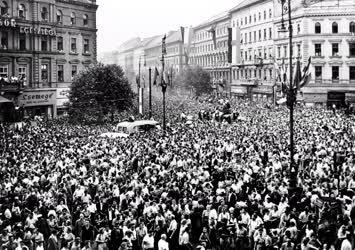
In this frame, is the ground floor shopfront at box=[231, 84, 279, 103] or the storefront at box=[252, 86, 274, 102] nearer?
the storefront at box=[252, 86, 274, 102]

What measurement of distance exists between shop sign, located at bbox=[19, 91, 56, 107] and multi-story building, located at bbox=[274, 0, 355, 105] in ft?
104

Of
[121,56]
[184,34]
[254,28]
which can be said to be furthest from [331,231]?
[121,56]

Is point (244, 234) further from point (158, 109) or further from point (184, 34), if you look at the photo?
point (184, 34)

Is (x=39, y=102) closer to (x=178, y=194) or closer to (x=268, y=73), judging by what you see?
(x=268, y=73)

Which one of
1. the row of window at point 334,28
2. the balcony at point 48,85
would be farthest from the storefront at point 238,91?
the balcony at point 48,85

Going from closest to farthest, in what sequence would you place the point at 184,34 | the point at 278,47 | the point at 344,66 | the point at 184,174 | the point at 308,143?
the point at 184,174, the point at 308,143, the point at 344,66, the point at 278,47, the point at 184,34

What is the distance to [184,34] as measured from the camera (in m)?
99.5

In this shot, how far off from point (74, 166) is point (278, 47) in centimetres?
5487

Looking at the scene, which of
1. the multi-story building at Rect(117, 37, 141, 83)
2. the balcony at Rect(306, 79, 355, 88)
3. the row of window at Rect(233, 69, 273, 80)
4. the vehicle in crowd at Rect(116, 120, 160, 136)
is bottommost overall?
the vehicle in crowd at Rect(116, 120, 160, 136)

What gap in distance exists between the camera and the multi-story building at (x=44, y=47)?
5384 centimetres

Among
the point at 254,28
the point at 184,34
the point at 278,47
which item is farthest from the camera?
the point at 184,34

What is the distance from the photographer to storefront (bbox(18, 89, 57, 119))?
177ft

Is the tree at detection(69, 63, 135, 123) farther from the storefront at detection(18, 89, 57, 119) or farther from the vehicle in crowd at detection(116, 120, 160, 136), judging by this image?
the vehicle in crowd at detection(116, 120, 160, 136)

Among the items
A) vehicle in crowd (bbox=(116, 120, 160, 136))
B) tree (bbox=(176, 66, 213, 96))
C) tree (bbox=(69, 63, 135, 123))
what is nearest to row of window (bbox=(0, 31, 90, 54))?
tree (bbox=(69, 63, 135, 123))
